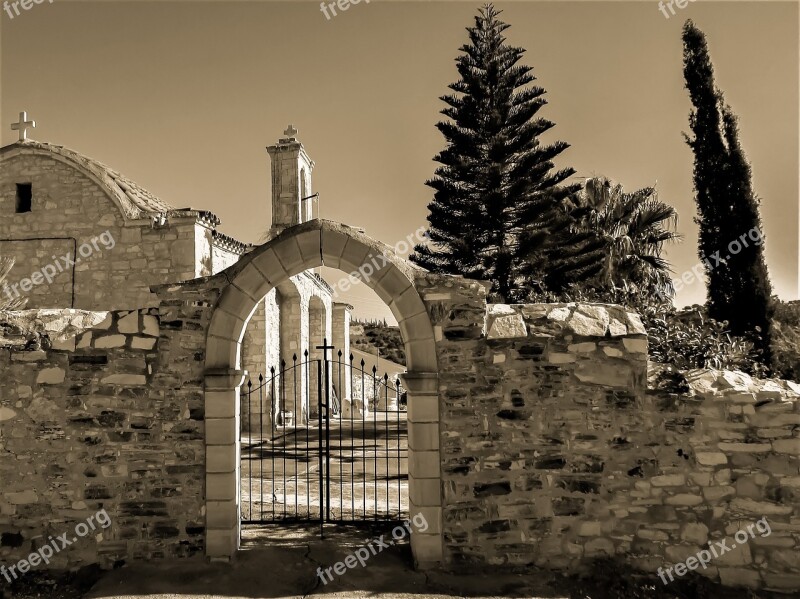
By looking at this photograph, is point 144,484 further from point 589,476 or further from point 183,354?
point 589,476

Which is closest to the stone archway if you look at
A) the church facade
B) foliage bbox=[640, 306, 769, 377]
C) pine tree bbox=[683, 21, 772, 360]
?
foliage bbox=[640, 306, 769, 377]

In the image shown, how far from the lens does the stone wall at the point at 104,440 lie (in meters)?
4.96

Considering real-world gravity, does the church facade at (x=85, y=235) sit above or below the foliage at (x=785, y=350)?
above

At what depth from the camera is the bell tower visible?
1477cm

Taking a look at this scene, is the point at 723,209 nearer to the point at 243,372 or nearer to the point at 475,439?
the point at 475,439

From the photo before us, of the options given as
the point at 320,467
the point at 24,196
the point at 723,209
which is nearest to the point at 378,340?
the point at 24,196

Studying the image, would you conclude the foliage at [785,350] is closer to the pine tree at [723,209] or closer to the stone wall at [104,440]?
the pine tree at [723,209]

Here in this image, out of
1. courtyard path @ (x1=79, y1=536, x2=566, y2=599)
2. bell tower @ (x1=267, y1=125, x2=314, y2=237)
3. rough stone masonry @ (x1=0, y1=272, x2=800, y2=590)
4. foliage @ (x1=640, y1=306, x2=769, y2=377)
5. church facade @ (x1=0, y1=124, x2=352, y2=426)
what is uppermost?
bell tower @ (x1=267, y1=125, x2=314, y2=237)

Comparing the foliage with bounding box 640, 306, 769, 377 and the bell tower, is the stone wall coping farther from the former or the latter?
the bell tower

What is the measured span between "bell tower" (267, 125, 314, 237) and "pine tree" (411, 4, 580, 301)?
3562 millimetres

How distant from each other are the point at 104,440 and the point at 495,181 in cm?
1156

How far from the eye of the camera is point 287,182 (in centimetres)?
1491

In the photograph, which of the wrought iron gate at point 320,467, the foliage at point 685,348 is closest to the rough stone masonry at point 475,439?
the foliage at point 685,348

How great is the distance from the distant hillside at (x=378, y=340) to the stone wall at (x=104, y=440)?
2429 cm
